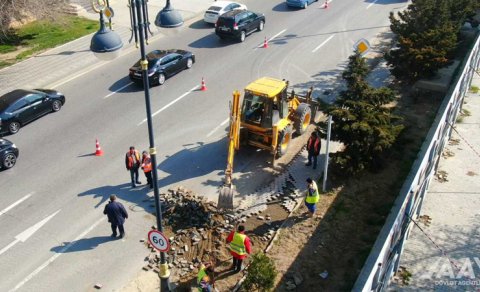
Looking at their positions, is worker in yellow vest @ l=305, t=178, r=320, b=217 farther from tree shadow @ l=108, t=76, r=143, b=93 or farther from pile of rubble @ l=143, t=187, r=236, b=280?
tree shadow @ l=108, t=76, r=143, b=93

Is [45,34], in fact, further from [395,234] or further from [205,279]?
[395,234]

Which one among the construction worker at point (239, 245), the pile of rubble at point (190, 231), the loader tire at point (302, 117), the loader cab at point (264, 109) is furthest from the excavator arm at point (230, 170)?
the loader tire at point (302, 117)

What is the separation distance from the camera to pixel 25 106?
19.5 metres

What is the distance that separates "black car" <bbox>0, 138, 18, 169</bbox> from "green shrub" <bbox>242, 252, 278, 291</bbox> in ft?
32.1

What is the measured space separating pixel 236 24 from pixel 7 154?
14.8 metres

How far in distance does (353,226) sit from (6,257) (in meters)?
9.49

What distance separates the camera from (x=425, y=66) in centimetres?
2014

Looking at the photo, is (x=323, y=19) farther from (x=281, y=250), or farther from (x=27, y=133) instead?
(x=281, y=250)

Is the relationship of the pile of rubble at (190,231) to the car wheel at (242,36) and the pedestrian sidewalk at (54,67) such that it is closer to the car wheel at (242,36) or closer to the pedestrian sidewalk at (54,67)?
the pedestrian sidewalk at (54,67)

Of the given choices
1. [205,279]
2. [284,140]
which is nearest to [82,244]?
[205,279]

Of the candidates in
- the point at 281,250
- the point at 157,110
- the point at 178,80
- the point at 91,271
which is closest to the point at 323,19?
the point at 178,80

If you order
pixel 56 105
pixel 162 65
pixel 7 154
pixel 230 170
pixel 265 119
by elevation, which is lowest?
pixel 7 154

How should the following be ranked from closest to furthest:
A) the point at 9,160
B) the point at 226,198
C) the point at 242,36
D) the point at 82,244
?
the point at 82,244, the point at 226,198, the point at 9,160, the point at 242,36

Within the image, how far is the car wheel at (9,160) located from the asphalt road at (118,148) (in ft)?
0.72
